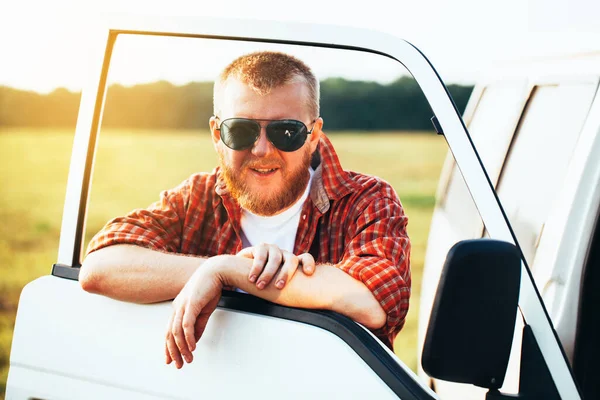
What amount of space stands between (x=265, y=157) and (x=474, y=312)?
2.81ft

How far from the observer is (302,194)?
239cm

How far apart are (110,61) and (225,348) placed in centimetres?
89

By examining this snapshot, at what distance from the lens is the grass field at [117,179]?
33.1 feet

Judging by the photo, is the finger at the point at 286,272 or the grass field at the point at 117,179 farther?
the grass field at the point at 117,179

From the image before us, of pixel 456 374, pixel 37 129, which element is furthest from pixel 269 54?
pixel 37 129

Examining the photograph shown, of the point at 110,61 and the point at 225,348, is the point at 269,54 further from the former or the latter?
the point at 225,348

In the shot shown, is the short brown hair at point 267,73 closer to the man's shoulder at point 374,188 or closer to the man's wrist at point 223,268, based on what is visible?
the man's shoulder at point 374,188

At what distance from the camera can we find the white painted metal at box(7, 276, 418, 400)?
1686 mm

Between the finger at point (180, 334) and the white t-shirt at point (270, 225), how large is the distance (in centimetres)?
57

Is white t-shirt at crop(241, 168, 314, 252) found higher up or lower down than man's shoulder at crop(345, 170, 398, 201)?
lower down

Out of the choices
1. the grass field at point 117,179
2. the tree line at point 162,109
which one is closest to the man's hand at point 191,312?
the tree line at point 162,109

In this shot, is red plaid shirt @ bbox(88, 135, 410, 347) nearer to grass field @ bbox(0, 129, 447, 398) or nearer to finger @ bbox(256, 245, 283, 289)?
finger @ bbox(256, 245, 283, 289)

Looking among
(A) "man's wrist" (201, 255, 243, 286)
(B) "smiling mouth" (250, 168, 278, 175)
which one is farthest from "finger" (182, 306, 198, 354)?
(B) "smiling mouth" (250, 168, 278, 175)

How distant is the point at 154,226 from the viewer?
2.25m
